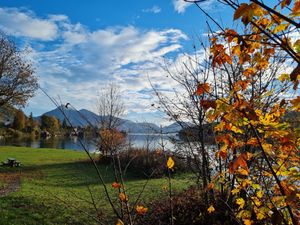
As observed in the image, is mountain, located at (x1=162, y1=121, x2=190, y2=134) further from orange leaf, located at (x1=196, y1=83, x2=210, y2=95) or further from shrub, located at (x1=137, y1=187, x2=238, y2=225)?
orange leaf, located at (x1=196, y1=83, x2=210, y2=95)

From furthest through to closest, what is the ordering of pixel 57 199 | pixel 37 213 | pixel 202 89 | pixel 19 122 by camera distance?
pixel 19 122 → pixel 37 213 → pixel 57 199 → pixel 202 89

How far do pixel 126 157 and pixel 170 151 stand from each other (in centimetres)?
1460

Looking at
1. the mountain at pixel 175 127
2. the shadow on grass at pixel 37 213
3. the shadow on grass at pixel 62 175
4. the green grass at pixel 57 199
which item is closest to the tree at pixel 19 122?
the shadow on grass at pixel 62 175

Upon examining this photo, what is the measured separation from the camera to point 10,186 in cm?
1496

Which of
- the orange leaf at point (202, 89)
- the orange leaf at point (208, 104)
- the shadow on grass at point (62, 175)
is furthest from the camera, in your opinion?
the shadow on grass at point (62, 175)

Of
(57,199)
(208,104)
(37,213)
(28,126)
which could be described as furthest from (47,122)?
(208,104)

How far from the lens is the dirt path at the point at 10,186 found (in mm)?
13170

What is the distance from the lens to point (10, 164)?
22719mm

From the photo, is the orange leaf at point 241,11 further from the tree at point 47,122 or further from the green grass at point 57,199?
the tree at point 47,122

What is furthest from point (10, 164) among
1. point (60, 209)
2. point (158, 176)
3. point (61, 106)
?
point (61, 106)

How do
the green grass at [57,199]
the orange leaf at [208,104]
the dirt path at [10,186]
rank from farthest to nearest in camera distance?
the dirt path at [10,186], the green grass at [57,199], the orange leaf at [208,104]

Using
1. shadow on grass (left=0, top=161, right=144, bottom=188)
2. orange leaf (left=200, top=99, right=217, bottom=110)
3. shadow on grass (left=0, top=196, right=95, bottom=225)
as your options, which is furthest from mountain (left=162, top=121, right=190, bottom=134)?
shadow on grass (left=0, top=161, right=144, bottom=188)

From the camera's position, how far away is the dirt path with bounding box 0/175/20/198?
13170mm

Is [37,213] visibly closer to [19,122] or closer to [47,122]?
[19,122]
